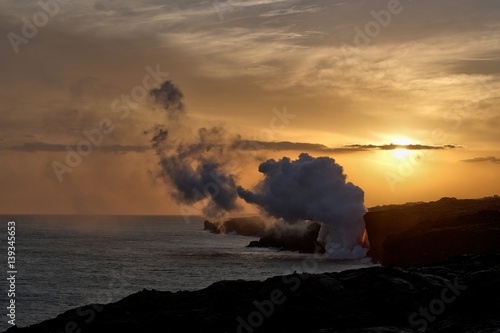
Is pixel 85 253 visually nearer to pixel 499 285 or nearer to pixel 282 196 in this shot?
pixel 282 196

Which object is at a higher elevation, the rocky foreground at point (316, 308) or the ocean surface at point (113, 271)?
the rocky foreground at point (316, 308)

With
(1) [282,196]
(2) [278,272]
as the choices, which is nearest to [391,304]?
(2) [278,272]

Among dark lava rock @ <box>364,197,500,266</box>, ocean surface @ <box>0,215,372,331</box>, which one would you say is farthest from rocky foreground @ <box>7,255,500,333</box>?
dark lava rock @ <box>364,197,500,266</box>

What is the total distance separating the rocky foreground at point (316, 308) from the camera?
88.8 ft

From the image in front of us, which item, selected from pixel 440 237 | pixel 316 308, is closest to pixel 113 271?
pixel 440 237

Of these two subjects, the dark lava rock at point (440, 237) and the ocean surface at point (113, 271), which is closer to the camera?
the ocean surface at point (113, 271)

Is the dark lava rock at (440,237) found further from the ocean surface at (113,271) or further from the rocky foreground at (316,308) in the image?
the rocky foreground at (316,308)

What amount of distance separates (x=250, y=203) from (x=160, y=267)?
5258 centimetres

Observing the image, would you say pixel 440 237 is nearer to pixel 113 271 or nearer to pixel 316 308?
pixel 113 271

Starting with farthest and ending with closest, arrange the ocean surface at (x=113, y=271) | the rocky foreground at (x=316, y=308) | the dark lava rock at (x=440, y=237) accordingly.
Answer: the dark lava rock at (x=440, y=237)
the ocean surface at (x=113, y=271)
the rocky foreground at (x=316, y=308)

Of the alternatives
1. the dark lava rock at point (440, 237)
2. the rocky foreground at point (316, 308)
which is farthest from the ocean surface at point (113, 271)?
the rocky foreground at point (316, 308)

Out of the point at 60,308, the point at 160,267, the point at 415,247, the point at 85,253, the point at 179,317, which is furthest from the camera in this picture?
the point at 85,253

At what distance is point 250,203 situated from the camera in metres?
188

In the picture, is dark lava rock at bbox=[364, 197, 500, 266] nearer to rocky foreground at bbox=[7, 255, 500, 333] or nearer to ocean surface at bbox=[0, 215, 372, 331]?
ocean surface at bbox=[0, 215, 372, 331]
